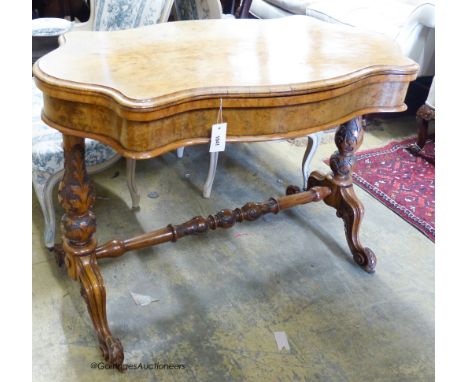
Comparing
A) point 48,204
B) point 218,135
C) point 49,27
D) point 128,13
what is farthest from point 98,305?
point 49,27

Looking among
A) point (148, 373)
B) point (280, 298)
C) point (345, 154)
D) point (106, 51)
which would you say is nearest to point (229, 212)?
point (280, 298)

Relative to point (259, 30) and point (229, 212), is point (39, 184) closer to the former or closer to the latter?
point (229, 212)

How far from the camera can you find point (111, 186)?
1.96 m

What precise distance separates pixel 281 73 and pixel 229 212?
0.60 meters

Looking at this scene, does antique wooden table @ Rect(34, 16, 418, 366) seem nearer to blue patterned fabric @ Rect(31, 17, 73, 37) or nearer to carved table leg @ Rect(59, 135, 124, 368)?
A: carved table leg @ Rect(59, 135, 124, 368)

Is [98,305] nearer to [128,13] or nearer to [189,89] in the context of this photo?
[189,89]

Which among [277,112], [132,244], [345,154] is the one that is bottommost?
[132,244]

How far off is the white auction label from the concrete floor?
2.06 ft

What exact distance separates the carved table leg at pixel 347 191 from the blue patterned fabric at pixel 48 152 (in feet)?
2.48

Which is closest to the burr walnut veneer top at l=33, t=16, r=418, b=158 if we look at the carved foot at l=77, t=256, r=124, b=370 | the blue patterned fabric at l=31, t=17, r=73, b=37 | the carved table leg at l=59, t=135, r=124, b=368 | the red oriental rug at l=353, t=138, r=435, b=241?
the carved table leg at l=59, t=135, r=124, b=368

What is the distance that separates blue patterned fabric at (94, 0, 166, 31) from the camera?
1.58 m

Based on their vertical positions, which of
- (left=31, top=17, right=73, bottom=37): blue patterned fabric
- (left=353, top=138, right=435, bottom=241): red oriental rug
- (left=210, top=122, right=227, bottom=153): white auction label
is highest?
(left=210, top=122, right=227, bottom=153): white auction label

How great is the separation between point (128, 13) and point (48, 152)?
2.05 feet

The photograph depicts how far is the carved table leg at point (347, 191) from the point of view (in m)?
1.47
